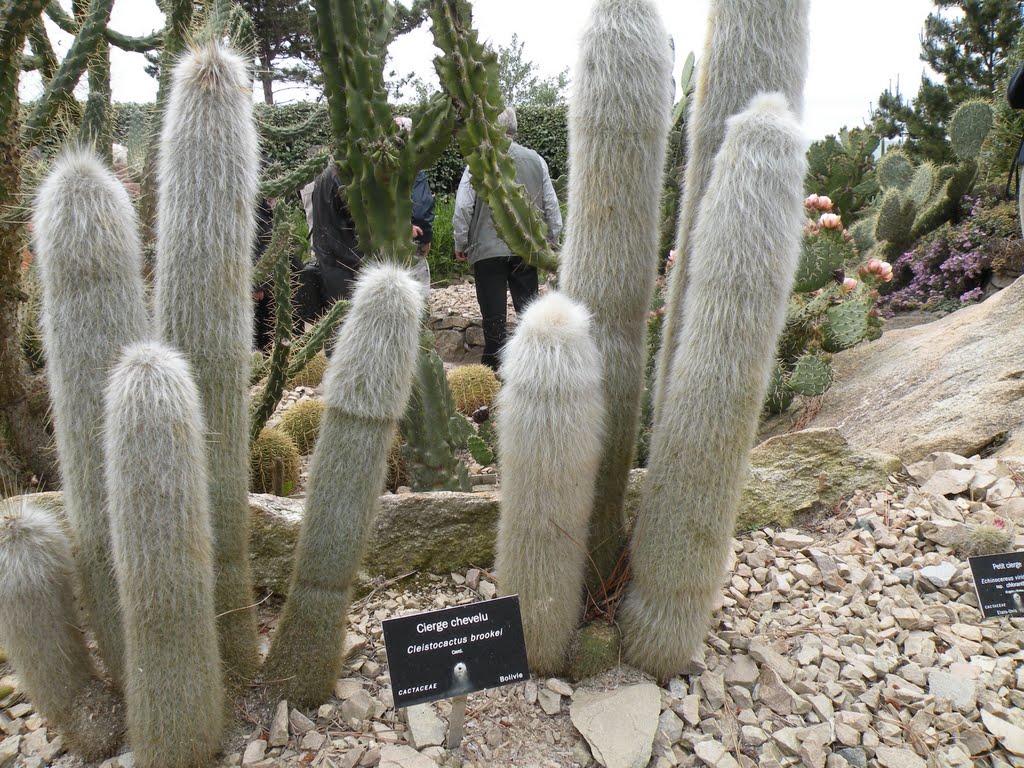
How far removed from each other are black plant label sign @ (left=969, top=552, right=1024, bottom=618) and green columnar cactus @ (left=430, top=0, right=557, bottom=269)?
72.2 inches

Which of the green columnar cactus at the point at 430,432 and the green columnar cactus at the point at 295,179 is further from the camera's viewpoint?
the green columnar cactus at the point at 295,179

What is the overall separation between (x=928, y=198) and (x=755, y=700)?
9800mm

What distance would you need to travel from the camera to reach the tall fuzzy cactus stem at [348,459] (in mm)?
1799

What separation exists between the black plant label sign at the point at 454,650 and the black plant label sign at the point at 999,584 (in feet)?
4.82

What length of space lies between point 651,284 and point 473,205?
11.2ft

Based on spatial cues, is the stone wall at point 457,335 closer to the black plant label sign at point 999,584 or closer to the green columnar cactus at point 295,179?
the green columnar cactus at point 295,179

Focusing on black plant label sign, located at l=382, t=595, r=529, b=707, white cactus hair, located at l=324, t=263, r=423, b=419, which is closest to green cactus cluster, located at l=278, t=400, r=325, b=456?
white cactus hair, located at l=324, t=263, r=423, b=419

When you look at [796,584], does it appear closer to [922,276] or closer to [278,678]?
[278,678]

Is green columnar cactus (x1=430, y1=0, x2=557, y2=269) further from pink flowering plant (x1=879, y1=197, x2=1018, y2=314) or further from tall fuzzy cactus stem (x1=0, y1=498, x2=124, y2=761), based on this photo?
pink flowering plant (x1=879, y1=197, x2=1018, y2=314)

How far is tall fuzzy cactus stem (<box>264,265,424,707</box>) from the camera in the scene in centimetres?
180

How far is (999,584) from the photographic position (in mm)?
2367

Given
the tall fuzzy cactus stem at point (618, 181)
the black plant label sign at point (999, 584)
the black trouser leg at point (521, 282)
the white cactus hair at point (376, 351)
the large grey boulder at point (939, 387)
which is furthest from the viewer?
the black trouser leg at point (521, 282)

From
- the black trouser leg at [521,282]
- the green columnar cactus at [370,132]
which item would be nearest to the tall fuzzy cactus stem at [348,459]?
the green columnar cactus at [370,132]

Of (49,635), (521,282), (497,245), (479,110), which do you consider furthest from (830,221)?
(49,635)
